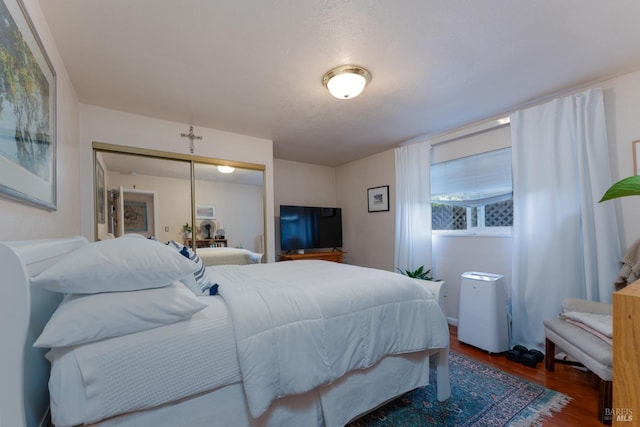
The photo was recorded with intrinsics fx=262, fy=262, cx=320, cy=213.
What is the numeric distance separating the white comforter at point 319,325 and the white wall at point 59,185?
34.6 inches

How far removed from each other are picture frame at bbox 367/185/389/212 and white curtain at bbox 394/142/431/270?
36 cm

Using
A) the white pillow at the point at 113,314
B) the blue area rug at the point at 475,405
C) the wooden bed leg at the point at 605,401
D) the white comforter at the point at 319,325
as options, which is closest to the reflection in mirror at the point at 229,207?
the white comforter at the point at 319,325

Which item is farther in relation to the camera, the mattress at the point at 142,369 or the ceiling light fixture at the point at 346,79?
the ceiling light fixture at the point at 346,79

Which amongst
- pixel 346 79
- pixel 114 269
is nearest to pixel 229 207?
pixel 346 79

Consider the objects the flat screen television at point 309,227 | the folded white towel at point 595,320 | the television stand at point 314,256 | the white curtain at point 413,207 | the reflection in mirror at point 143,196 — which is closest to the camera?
the folded white towel at point 595,320

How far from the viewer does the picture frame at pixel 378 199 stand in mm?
4058

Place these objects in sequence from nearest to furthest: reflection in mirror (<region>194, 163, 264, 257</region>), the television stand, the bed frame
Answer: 1. the bed frame
2. reflection in mirror (<region>194, 163, 264, 257</region>)
3. the television stand

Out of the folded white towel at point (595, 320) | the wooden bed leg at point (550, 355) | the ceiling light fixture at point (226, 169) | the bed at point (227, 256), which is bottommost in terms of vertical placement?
the wooden bed leg at point (550, 355)

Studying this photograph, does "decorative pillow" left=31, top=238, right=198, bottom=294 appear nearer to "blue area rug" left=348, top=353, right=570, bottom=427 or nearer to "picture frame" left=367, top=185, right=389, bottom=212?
"blue area rug" left=348, top=353, right=570, bottom=427

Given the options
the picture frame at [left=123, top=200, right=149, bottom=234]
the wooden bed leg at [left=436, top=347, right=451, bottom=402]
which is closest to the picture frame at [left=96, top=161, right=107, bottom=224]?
the picture frame at [left=123, top=200, right=149, bottom=234]

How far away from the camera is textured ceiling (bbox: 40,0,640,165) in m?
1.43

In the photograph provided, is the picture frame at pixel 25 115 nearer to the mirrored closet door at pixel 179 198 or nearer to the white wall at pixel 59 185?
the white wall at pixel 59 185

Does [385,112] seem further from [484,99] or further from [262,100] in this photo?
[262,100]

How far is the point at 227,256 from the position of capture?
321cm
